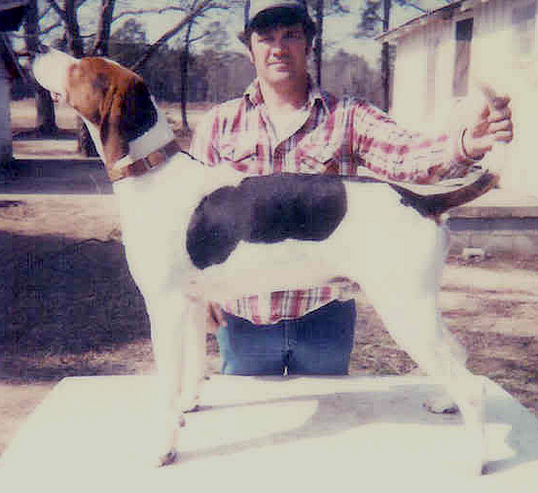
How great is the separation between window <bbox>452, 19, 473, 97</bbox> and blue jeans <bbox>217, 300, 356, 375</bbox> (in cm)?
958

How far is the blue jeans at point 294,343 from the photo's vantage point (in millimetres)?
2521

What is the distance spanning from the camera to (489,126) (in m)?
1.69

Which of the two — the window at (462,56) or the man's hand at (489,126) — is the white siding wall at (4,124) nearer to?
the window at (462,56)

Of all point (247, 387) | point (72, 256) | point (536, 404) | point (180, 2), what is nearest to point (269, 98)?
point (247, 387)

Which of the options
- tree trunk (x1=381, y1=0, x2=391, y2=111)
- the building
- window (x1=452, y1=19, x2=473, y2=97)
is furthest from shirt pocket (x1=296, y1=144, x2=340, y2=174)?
tree trunk (x1=381, y1=0, x2=391, y2=111)

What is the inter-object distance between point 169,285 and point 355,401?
974 mm

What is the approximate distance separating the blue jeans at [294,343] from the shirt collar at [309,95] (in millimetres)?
773

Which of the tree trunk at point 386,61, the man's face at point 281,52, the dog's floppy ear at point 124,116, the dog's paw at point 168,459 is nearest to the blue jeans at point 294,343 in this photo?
the dog's paw at point 168,459

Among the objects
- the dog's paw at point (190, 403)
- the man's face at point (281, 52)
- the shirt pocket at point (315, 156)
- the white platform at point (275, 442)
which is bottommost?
the white platform at point (275, 442)

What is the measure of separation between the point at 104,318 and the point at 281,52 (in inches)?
147

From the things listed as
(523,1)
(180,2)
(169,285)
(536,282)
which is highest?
(180,2)

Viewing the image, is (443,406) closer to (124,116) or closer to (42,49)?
(124,116)

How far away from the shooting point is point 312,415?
2.28 m

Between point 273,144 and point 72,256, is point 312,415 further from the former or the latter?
point 72,256
